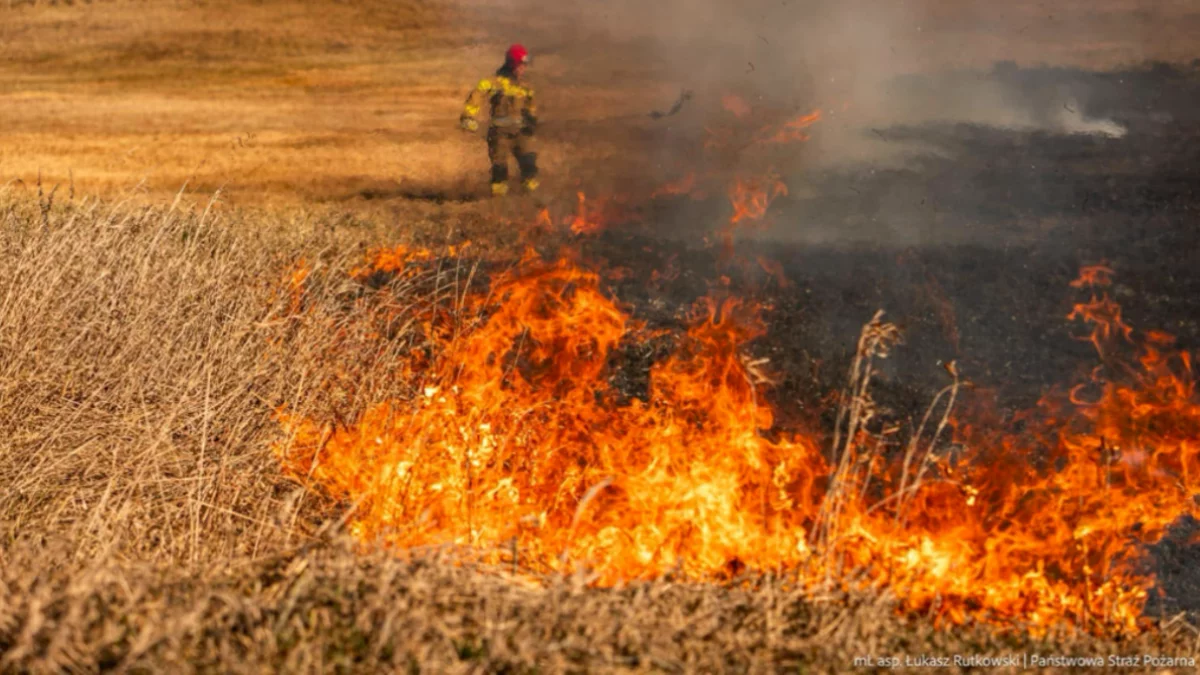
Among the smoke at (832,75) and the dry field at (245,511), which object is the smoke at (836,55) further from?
the dry field at (245,511)

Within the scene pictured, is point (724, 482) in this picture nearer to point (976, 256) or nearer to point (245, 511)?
point (245, 511)

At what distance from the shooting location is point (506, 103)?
1491cm

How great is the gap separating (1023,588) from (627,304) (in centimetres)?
604

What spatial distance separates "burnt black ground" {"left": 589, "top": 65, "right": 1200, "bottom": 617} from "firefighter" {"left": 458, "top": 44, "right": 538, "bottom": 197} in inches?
74.6

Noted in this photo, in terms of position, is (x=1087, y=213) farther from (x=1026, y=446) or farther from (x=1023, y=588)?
(x=1023, y=588)

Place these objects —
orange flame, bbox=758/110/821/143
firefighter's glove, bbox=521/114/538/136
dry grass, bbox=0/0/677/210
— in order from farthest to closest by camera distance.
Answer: dry grass, bbox=0/0/677/210 < orange flame, bbox=758/110/821/143 < firefighter's glove, bbox=521/114/538/136

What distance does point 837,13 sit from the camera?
21531mm

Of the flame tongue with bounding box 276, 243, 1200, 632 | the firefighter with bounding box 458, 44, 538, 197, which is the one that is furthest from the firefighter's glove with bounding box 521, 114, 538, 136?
the flame tongue with bounding box 276, 243, 1200, 632

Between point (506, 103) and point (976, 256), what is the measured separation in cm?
607

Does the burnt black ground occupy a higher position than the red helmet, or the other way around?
the red helmet

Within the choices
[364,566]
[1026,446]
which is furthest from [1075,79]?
[364,566]

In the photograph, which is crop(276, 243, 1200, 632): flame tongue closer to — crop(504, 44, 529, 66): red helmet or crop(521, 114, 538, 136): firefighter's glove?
crop(521, 114, 538, 136): firefighter's glove

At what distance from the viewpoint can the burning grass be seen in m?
3.75

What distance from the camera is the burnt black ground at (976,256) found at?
→ 9.98 metres
